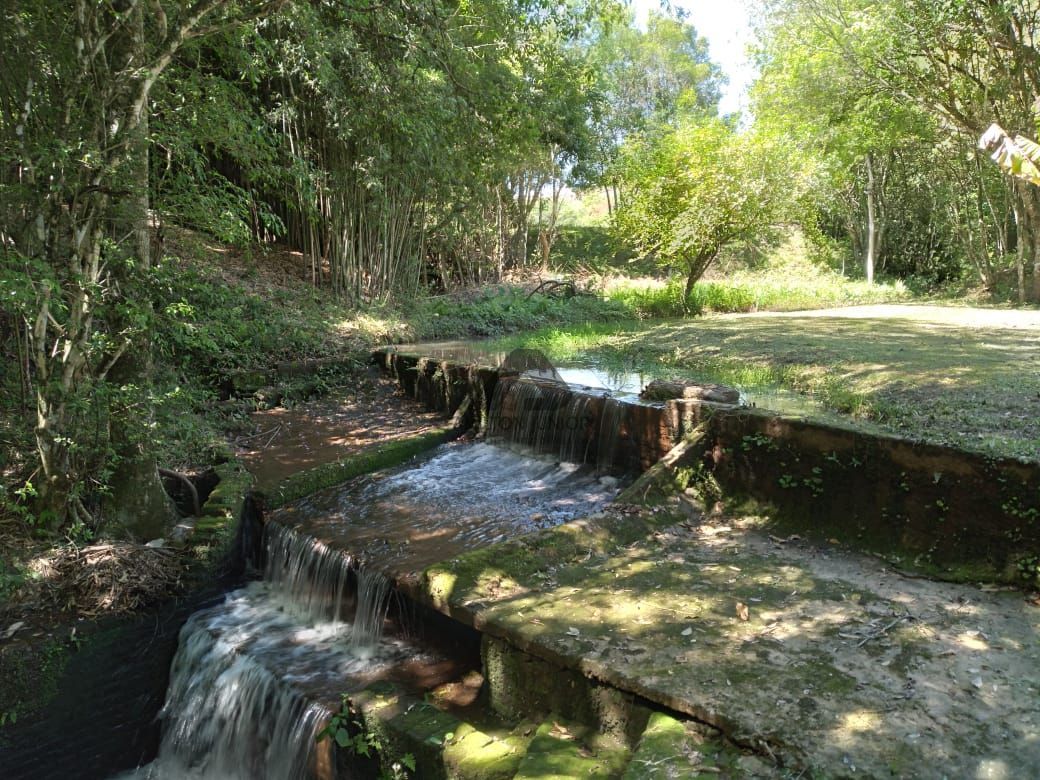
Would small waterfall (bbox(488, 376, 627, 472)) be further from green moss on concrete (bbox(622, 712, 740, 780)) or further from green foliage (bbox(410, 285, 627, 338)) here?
green foliage (bbox(410, 285, 627, 338))

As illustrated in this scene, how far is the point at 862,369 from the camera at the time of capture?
820cm

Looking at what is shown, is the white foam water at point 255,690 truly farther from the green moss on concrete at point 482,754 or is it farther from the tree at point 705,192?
the tree at point 705,192

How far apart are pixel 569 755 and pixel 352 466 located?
4.89 m

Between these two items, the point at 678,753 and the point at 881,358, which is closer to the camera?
the point at 678,753

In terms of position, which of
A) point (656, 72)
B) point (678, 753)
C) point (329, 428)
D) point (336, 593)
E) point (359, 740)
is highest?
point (656, 72)

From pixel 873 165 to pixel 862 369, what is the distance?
18.9 m

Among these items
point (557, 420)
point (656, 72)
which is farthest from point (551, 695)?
point (656, 72)

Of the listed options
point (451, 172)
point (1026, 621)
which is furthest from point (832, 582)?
point (451, 172)

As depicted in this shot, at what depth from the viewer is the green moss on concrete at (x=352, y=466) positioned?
673 centimetres

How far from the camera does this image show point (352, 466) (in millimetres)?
7461

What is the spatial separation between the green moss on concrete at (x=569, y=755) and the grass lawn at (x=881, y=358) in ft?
10.5

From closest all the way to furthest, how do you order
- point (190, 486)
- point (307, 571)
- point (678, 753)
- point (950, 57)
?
point (678, 753) → point (307, 571) → point (190, 486) → point (950, 57)

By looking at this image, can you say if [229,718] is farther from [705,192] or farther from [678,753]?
[705,192]

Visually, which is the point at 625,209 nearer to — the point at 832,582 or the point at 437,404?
the point at 437,404
